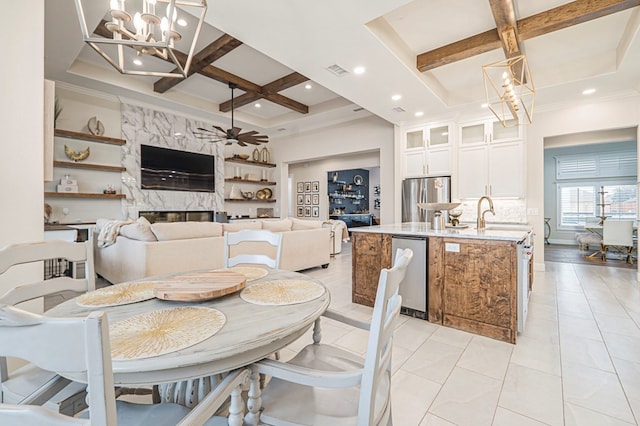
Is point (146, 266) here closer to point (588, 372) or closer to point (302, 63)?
point (302, 63)

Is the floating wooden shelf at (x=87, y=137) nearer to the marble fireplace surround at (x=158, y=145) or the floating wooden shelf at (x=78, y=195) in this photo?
the marble fireplace surround at (x=158, y=145)

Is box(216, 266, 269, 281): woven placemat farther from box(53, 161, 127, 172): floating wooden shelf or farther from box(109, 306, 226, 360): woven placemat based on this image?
box(53, 161, 127, 172): floating wooden shelf

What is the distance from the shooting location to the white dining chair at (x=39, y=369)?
0.96m

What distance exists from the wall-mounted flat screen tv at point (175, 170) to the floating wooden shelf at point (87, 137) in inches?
19.3

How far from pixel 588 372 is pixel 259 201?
7622 millimetres

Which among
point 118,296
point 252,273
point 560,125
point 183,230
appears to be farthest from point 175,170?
point 560,125

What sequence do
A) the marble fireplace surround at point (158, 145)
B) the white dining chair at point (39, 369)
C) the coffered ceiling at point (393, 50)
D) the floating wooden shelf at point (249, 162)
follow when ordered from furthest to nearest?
1. the floating wooden shelf at point (249, 162)
2. the marble fireplace surround at point (158, 145)
3. the coffered ceiling at point (393, 50)
4. the white dining chair at point (39, 369)

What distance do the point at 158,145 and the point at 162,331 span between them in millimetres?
6435

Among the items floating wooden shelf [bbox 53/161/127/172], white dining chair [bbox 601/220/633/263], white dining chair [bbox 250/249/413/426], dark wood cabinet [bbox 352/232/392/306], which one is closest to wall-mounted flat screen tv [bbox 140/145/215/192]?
floating wooden shelf [bbox 53/161/127/172]

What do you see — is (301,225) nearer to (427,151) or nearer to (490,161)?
(427,151)

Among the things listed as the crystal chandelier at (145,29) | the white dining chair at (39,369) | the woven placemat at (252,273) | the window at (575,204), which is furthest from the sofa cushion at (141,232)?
the window at (575,204)

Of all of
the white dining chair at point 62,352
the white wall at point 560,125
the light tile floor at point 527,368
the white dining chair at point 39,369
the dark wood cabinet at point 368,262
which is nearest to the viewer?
the white dining chair at point 62,352

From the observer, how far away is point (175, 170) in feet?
21.4

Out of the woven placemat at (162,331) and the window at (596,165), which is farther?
the window at (596,165)
